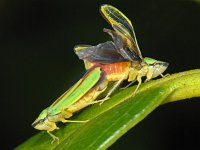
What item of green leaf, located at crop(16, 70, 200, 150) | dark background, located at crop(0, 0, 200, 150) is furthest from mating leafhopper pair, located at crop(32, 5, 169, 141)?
dark background, located at crop(0, 0, 200, 150)

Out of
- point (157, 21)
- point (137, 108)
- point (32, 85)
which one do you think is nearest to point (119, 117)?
point (137, 108)

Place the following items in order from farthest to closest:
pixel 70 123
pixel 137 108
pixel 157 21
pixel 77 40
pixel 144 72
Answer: pixel 77 40, pixel 157 21, pixel 144 72, pixel 70 123, pixel 137 108

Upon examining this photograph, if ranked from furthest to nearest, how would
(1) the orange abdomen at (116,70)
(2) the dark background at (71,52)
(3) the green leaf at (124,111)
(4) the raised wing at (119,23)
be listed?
(2) the dark background at (71,52)
(1) the orange abdomen at (116,70)
(4) the raised wing at (119,23)
(3) the green leaf at (124,111)

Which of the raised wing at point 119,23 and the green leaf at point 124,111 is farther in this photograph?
the raised wing at point 119,23

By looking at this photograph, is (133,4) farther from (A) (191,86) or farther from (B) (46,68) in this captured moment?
(A) (191,86)

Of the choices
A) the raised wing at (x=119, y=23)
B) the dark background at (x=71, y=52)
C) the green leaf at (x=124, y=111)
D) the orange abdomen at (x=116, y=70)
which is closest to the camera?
the green leaf at (x=124, y=111)

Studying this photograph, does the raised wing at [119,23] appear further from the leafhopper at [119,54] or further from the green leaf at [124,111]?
the green leaf at [124,111]

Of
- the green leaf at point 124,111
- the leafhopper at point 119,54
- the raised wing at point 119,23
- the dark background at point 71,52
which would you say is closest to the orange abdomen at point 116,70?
the leafhopper at point 119,54
